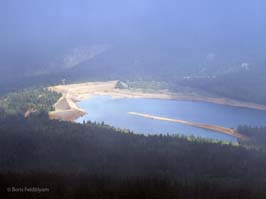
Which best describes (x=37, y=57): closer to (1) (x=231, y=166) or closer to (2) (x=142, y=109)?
(2) (x=142, y=109)

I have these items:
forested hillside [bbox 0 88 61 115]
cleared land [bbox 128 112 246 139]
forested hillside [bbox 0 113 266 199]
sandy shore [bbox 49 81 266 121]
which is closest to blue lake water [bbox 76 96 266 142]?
cleared land [bbox 128 112 246 139]

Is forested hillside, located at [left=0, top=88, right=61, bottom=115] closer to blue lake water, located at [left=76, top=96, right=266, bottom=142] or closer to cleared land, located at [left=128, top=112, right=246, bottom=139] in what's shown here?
blue lake water, located at [left=76, top=96, right=266, bottom=142]

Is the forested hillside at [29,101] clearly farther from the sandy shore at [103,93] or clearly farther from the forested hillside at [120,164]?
the forested hillside at [120,164]

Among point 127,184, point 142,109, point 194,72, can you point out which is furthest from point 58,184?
point 194,72

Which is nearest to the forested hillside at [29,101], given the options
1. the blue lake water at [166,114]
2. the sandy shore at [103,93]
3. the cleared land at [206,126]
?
the sandy shore at [103,93]

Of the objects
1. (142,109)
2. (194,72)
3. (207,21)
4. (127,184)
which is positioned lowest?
(127,184)

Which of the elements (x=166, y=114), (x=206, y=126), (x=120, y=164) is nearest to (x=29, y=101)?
(x=166, y=114)
